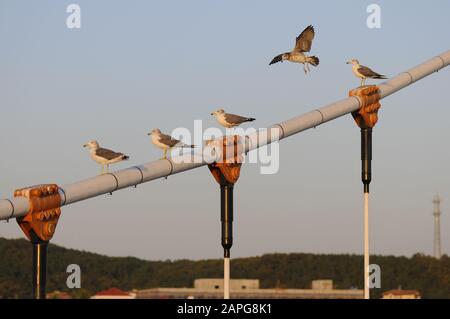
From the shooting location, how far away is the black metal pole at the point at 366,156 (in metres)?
26.9

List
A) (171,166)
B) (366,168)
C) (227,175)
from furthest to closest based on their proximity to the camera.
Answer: (366,168) < (227,175) < (171,166)

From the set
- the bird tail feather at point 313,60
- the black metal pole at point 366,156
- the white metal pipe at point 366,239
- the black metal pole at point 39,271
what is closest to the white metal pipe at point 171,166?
the black metal pole at point 39,271

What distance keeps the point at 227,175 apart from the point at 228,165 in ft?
0.53

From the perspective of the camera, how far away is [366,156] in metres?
27.3

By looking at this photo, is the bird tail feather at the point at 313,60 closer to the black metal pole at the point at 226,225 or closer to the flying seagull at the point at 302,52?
the flying seagull at the point at 302,52

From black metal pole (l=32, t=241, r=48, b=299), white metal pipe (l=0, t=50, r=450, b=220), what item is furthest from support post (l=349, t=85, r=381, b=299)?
black metal pole (l=32, t=241, r=48, b=299)

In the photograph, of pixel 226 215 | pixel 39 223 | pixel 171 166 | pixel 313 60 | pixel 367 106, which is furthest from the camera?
pixel 313 60

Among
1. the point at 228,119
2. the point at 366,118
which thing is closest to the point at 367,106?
the point at 366,118

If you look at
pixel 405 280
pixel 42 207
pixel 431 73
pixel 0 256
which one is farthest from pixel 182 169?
pixel 405 280

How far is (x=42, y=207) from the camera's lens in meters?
18.0

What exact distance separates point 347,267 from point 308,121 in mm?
122647

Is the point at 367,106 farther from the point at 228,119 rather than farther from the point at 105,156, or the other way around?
the point at 105,156

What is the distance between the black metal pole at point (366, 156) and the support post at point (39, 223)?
990 centimetres
